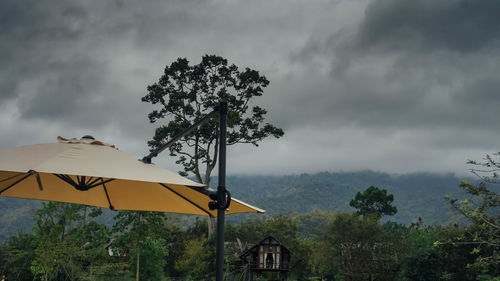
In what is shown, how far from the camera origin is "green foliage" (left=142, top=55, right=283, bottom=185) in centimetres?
2089

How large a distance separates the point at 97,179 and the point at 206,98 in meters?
17.9

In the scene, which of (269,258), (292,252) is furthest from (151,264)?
(292,252)

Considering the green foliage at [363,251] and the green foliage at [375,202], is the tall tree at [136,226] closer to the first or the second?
the green foliage at [363,251]

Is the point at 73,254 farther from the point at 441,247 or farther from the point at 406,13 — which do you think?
the point at 406,13

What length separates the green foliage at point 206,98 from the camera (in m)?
20.9

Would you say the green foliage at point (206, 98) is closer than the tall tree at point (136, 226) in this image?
No

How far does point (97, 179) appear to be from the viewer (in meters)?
3.67

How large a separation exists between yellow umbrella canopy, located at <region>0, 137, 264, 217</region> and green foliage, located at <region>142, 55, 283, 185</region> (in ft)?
54.3

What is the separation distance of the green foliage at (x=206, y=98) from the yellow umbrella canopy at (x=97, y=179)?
16552 millimetres

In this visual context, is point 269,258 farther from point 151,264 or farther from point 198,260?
point 198,260

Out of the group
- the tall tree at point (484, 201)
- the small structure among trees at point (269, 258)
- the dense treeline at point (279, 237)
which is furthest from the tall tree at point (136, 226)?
the tall tree at point (484, 201)

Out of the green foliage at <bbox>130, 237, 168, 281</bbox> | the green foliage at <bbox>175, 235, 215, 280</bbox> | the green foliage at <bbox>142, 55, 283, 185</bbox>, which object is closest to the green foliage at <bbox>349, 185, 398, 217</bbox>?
the green foliage at <bbox>142, 55, 283, 185</bbox>

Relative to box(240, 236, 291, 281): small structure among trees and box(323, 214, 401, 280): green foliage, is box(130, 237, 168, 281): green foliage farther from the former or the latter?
box(323, 214, 401, 280): green foliage

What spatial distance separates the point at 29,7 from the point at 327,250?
74.7 feet
